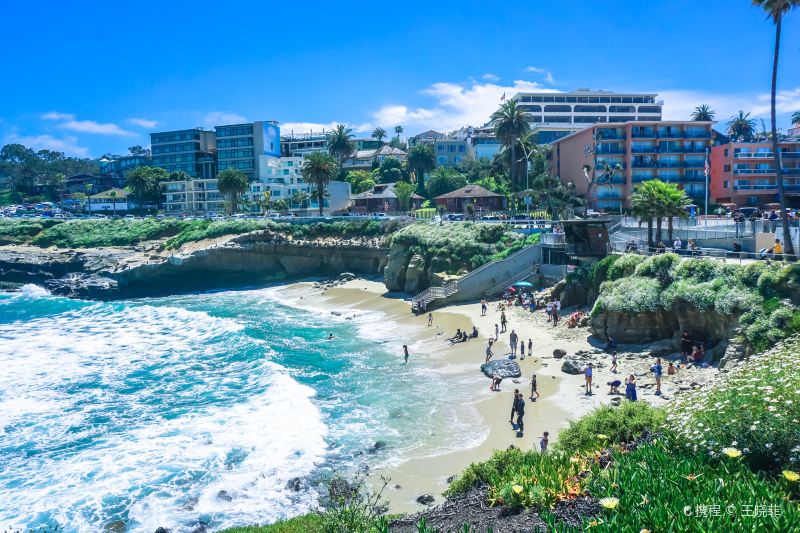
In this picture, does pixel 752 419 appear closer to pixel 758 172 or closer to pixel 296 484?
pixel 296 484

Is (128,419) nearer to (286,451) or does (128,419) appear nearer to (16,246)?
(286,451)

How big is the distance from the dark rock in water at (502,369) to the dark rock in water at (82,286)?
60.6 metres

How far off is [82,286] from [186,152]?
6350 cm

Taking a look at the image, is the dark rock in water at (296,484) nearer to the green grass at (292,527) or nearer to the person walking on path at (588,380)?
the green grass at (292,527)

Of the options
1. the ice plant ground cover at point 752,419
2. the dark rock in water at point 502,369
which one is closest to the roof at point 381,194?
the dark rock in water at point 502,369

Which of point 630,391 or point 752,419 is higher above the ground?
point 752,419

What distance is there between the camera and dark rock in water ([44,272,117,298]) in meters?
72.4

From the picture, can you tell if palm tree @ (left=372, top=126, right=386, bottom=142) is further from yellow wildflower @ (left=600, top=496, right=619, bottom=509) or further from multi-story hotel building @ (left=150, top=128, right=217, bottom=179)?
yellow wildflower @ (left=600, top=496, right=619, bottom=509)

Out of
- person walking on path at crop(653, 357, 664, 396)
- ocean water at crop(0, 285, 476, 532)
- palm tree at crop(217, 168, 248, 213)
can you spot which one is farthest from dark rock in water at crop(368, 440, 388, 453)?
palm tree at crop(217, 168, 248, 213)

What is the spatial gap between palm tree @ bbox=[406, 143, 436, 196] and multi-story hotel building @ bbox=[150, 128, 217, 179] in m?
53.2

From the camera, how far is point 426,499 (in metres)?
18.1

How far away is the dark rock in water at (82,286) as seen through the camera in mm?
72375

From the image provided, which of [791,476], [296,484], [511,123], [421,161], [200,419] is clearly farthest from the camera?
[421,161]

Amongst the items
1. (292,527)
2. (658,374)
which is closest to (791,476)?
(292,527)
